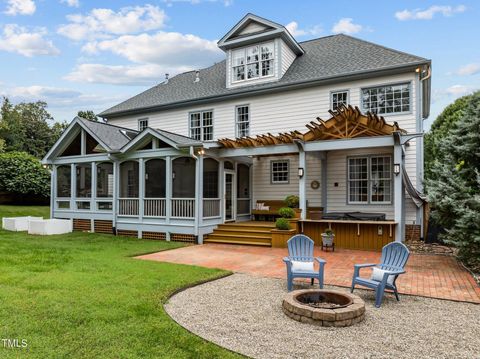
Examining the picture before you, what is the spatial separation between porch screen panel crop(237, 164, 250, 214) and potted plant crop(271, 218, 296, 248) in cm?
351

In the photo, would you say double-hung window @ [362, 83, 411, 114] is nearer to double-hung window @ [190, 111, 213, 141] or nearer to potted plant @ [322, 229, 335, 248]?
potted plant @ [322, 229, 335, 248]

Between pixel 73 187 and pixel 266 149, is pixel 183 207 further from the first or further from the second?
pixel 73 187

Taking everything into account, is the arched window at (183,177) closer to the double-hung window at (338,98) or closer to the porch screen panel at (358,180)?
the double-hung window at (338,98)

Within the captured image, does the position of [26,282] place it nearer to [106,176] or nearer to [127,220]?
[127,220]

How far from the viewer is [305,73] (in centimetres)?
1452

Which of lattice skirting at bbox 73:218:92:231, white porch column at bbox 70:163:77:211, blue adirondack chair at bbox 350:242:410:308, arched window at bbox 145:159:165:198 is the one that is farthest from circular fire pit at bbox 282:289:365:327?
white porch column at bbox 70:163:77:211

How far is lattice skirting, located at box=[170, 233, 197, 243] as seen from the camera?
12.5 metres

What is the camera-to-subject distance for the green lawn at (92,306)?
12.2 feet

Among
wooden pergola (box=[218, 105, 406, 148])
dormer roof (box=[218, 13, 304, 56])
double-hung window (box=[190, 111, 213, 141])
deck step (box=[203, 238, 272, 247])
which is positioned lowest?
deck step (box=[203, 238, 272, 247])

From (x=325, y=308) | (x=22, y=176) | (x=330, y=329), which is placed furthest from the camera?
(x=22, y=176)

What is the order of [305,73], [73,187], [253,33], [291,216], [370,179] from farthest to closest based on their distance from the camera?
[73,187]
[253,33]
[305,73]
[370,179]
[291,216]

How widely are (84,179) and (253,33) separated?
32.9 feet

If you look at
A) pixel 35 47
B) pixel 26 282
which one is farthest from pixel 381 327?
pixel 35 47

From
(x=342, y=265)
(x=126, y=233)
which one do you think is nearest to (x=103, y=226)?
(x=126, y=233)
